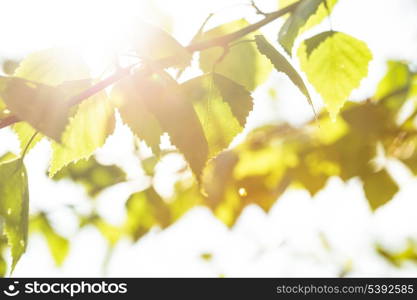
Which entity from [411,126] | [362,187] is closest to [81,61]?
[362,187]

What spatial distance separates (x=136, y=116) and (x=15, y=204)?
0.80 ft

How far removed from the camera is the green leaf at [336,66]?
936 mm

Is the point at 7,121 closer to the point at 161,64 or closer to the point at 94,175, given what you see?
the point at 161,64

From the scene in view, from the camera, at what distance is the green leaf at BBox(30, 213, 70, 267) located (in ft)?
7.58

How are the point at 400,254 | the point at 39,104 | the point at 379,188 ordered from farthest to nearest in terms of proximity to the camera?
the point at 400,254 < the point at 379,188 < the point at 39,104

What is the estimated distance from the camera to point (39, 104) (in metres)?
0.60

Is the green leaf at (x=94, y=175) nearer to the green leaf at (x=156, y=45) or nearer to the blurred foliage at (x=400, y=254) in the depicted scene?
the green leaf at (x=156, y=45)

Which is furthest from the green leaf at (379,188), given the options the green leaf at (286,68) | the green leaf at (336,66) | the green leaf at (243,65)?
the green leaf at (286,68)

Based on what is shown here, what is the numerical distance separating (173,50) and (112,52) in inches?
3.7

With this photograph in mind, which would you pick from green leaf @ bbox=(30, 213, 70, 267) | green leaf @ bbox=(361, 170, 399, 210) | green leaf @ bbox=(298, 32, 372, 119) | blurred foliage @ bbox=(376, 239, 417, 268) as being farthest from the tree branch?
blurred foliage @ bbox=(376, 239, 417, 268)

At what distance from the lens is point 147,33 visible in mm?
725

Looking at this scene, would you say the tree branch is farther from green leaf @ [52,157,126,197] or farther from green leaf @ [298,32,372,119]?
green leaf @ [52,157,126,197]

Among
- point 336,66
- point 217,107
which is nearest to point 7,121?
point 217,107

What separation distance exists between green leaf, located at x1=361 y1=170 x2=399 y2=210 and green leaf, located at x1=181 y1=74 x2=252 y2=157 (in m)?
0.87
